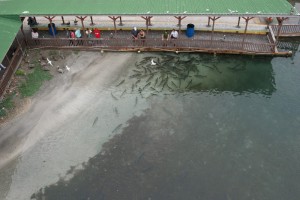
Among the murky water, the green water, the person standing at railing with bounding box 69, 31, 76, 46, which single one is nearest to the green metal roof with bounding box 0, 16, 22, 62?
the person standing at railing with bounding box 69, 31, 76, 46

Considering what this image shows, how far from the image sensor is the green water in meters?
20.8

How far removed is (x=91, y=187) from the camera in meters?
21.1

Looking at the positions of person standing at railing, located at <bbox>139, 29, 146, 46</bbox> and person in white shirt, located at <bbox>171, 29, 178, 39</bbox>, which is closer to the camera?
Result: person in white shirt, located at <bbox>171, 29, 178, 39</bbox>

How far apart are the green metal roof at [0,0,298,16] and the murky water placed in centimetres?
495

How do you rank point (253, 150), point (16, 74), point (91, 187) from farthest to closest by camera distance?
point (16, 74) < point (253, 150) < point (91, 187)

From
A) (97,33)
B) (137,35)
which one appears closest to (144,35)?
(137,35)

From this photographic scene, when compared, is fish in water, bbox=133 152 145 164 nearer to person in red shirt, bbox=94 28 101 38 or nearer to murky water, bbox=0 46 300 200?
murky water, bbox=0 46 300 200

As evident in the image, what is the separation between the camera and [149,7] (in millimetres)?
30406

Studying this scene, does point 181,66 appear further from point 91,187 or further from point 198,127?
point 91,187

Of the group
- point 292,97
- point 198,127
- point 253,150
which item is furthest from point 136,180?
point 292,97

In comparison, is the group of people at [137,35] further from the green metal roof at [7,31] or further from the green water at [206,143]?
the green metal roof at [7,31]

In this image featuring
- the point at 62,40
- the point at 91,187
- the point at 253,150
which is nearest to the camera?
the point at 91,187

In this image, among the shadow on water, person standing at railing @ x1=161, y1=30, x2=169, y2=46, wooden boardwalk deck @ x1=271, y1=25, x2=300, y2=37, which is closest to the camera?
the shadow on water

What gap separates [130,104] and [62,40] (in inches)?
447
